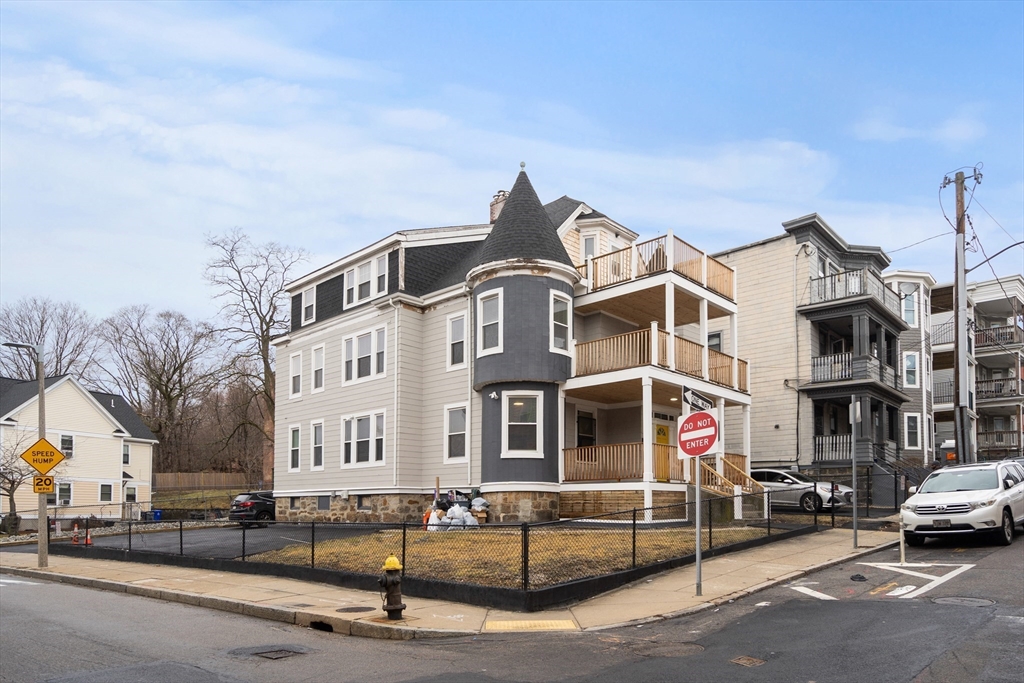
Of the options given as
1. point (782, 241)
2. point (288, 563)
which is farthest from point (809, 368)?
point (288, 563)

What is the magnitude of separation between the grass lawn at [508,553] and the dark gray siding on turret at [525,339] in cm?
599

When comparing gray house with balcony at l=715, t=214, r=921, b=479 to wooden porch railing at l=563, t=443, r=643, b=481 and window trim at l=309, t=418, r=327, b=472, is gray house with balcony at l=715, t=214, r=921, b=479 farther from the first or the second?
window trim at l=309, t=418, r=327, b=472

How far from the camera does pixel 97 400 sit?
53.4 m

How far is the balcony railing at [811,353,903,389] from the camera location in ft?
105

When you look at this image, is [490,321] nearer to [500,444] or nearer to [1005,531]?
[500,444]

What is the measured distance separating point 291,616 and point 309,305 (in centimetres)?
2242

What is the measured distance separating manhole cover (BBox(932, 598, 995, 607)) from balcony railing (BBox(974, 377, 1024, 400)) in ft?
142

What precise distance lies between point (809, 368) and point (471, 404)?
1517 centimetres

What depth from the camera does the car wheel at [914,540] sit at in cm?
1756

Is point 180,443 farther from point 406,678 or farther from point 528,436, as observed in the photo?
point 406,678

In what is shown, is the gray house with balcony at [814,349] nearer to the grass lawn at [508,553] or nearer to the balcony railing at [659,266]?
the balcony railing at [659,266]

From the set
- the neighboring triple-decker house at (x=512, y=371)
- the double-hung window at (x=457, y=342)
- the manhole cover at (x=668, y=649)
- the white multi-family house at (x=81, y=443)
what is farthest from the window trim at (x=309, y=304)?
the manhole cover at (x=668, y=649)

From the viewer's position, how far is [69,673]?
331 inches

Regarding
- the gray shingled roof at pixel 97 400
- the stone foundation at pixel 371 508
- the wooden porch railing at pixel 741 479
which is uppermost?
the gray shingled roof at pixel 97 400
